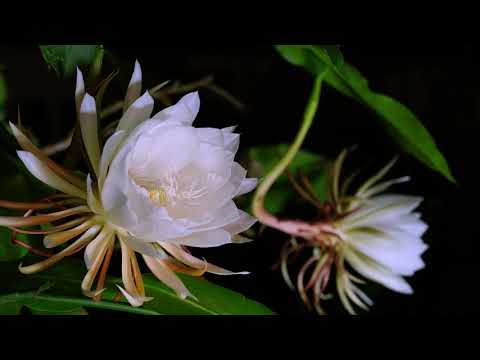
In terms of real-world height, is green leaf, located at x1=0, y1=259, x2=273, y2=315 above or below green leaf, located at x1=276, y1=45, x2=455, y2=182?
below

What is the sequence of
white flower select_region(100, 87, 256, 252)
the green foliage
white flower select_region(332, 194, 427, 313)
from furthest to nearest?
the green foliage → white flower select_region(332, 194, 427, 313) → white flower select_region(100, 87, 256, 252)

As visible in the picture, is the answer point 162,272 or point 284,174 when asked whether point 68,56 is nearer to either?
A: point 162,272

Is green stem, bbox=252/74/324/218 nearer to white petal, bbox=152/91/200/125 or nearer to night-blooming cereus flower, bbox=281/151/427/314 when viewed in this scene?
night-blooming cereus flower, bbox=281/151/427/314

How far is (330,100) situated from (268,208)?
356mm

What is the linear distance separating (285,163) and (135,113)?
0.30 meters

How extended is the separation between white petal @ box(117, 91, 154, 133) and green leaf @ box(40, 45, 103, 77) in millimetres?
125

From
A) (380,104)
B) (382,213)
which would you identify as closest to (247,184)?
(380,104)

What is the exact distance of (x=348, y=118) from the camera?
1283mm

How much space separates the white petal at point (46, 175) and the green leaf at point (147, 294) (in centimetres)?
11

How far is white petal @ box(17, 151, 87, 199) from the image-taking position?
0.50 metres

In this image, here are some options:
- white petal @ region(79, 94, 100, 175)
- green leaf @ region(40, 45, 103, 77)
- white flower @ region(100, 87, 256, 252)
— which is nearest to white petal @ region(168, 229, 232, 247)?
white flower @ region(100, 87, 256, 252)

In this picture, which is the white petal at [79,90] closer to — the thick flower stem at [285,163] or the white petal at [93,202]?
the white petal at [93,202]

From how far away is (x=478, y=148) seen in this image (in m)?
1.26

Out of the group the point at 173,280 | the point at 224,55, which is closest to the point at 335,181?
the point at 173,280
